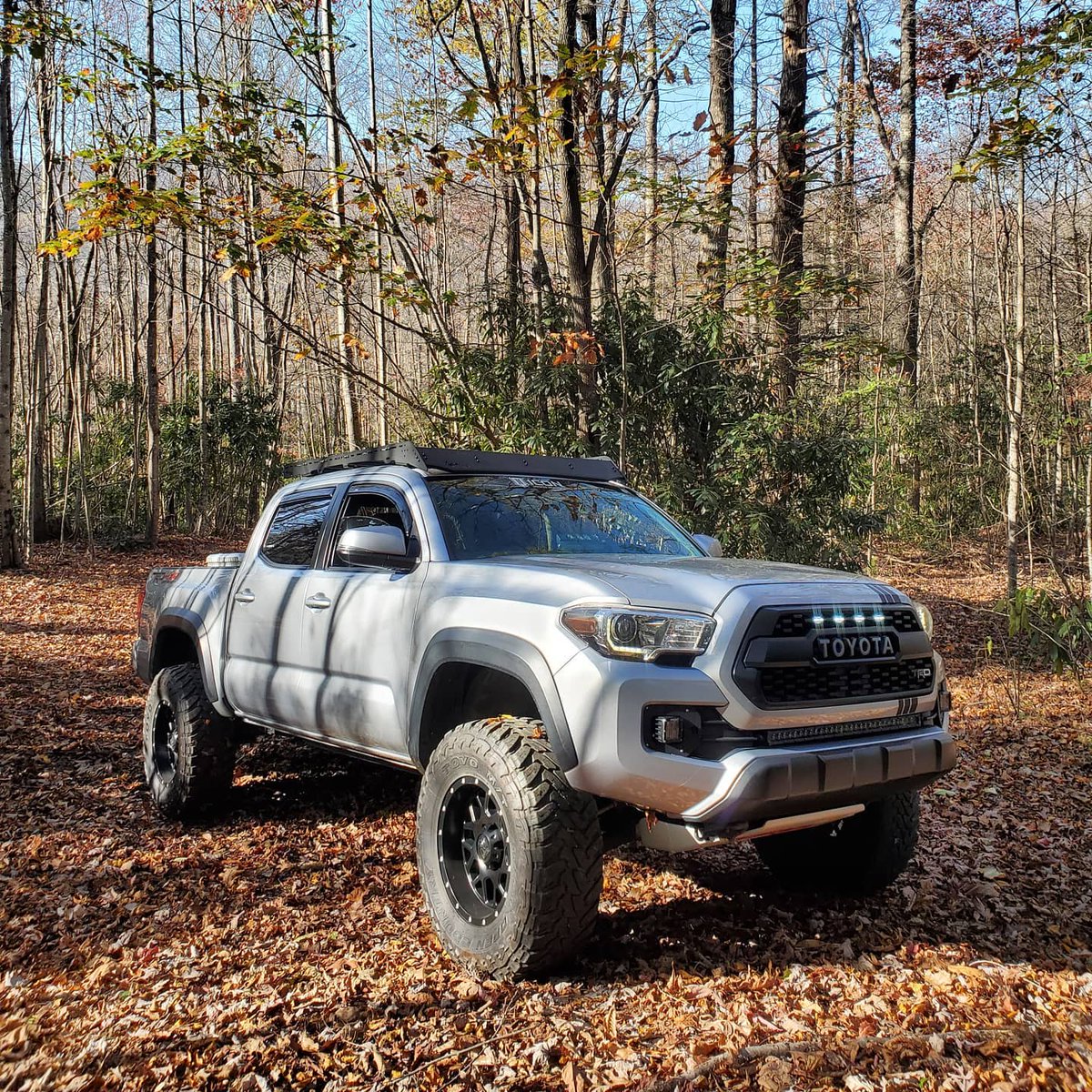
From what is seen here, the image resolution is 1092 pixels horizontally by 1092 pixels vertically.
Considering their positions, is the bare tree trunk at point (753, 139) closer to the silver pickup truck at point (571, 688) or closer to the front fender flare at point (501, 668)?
the silver pickup truck at point (571, 688)

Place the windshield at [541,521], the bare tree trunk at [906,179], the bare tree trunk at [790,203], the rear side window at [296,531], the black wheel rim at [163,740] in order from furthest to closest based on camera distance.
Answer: the bare tree trunk at [906,179] < the bare tree trunk at [790,203] < the black wheel rim at [163,740] < the rear side window at [296,531] < the windshield at [541,521]

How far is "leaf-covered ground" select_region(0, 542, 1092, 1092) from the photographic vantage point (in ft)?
9.10

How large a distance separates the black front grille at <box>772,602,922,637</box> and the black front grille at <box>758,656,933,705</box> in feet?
0.41

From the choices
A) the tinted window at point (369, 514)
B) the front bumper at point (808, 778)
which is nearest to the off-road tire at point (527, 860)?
the front bumper at point (808, 778)

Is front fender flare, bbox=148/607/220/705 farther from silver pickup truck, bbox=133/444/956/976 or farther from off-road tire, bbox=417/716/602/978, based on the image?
off-road tire, bbox=417/716/602/978

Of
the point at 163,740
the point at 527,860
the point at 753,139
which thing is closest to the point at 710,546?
the point at 527,860

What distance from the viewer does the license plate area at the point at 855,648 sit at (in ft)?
10.3

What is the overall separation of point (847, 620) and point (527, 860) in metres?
1.42

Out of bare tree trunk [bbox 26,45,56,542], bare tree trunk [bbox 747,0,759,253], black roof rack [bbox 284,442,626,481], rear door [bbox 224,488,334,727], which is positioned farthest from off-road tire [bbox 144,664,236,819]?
→ bare tree trunk [bbox 26,45,56,542]

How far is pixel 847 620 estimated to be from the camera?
10.6 ft

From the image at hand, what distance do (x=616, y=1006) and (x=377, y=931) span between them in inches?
45.8

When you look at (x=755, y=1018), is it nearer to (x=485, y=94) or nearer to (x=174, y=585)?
(x=174, y=585)

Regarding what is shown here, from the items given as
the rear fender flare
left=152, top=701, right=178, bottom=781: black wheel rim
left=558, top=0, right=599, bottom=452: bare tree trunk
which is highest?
left=558, top=0, right=599, bottom=452: bare tree trunk

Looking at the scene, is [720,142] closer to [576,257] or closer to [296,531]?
[576,257]
